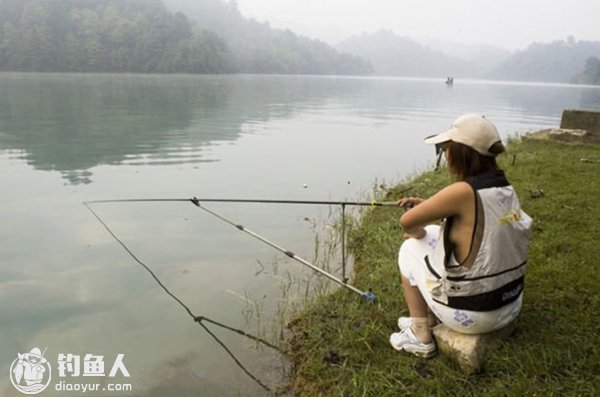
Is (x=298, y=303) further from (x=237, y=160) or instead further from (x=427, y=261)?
(x=237, y=160)

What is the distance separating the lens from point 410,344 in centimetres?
383

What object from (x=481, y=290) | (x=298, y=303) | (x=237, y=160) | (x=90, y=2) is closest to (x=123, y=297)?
(x=298, y=303)

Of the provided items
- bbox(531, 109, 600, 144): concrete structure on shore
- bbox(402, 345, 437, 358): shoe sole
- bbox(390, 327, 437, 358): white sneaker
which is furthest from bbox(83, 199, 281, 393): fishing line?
bbox(531, 109, 600, 144): concrete structure on shore

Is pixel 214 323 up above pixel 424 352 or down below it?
below

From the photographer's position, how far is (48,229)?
7.50 m

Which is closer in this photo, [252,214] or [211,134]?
[252,214]

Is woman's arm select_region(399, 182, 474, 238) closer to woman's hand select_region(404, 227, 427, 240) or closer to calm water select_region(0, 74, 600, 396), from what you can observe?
woman's hand select_region(404, 227, 427, 240)

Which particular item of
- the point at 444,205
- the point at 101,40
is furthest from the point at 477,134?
the point at 101,40

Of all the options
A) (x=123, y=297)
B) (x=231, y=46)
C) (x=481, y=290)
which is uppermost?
(x=231, y=46)

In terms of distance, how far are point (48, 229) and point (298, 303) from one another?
4535 mm

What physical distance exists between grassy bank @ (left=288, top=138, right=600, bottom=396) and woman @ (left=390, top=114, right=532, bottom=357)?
0.37 meters

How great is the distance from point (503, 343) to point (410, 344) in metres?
0.70

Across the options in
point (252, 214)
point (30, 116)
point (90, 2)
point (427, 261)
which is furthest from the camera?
point (90, 2)

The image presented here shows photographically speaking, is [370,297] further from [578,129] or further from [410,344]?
[578,129]
